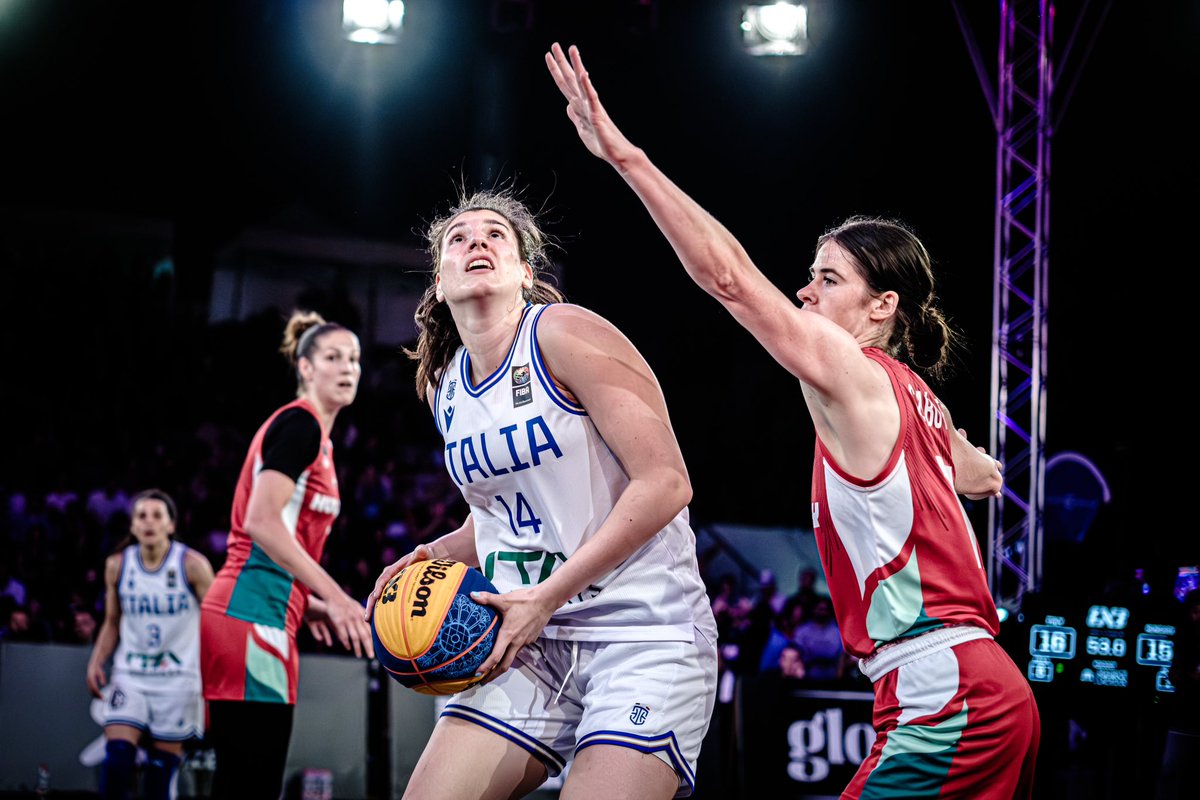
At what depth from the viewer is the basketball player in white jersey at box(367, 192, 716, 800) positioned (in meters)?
2.55

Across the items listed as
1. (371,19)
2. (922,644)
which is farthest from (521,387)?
(371,19)

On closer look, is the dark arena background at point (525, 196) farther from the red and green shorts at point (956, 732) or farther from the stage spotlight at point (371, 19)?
the red and green shorts at point (956, 732)

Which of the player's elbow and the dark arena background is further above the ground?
the dark arena background

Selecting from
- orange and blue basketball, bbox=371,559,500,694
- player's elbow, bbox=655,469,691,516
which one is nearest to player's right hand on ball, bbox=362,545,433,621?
orange and blue basketball, bbox=371,559,500,694

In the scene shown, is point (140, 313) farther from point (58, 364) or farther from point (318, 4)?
point (318, 4)

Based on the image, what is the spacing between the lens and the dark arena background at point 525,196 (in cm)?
1229

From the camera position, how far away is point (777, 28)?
11789mm

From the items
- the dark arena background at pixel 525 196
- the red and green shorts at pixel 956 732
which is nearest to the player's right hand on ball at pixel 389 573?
the red and green shorts at pixel 956 732

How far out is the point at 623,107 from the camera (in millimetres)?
14000

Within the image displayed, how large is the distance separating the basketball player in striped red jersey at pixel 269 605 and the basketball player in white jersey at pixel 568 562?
166 centimetres

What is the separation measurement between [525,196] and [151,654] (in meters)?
8.45

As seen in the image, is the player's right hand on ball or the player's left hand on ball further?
the player's right hand on ball

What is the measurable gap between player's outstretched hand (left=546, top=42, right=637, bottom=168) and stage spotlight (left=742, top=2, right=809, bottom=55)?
9854 millimetres

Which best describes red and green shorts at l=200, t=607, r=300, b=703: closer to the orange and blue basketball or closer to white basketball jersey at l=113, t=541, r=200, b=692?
the orange and blue basketball
